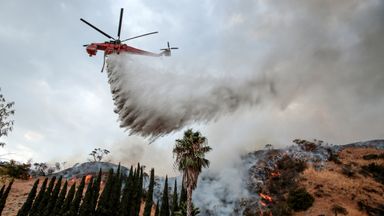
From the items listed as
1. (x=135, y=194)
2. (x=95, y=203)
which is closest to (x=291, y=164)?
(x=135, y=194)

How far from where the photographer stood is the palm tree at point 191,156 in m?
34.7

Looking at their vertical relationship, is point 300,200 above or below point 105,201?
above

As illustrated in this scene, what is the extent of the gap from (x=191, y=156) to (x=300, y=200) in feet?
157

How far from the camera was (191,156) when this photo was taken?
35594mm

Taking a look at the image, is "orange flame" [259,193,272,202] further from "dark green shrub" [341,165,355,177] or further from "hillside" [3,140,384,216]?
"dark green shrub" [341,165,355,177]

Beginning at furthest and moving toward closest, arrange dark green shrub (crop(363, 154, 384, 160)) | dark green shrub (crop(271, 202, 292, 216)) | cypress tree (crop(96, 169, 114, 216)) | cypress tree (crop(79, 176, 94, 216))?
dark green shrub (crop(363, 154, 384, 160)) < dark green shrub (crop(271, 202, 292, 216)) < cypress tree (crop(96, 169, 114, 216)) < cypress tree (crop(79, 176, 94, 216))

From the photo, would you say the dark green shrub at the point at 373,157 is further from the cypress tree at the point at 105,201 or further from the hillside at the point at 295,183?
the cypress tree at the point at 105,201

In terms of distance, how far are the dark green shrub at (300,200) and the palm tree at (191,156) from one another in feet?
148

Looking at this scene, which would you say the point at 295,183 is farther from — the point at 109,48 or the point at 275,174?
the point at 109,48

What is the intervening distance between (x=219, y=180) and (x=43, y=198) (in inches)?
2196

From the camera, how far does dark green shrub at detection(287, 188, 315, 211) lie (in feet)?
230

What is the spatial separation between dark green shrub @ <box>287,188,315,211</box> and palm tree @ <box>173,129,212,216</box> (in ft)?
148

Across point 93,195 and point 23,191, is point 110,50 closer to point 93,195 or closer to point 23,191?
point 93,195

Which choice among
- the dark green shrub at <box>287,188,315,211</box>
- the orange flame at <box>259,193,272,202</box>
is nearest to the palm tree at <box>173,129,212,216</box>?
the dark green shrub at <box>287,188,315,211</box>
